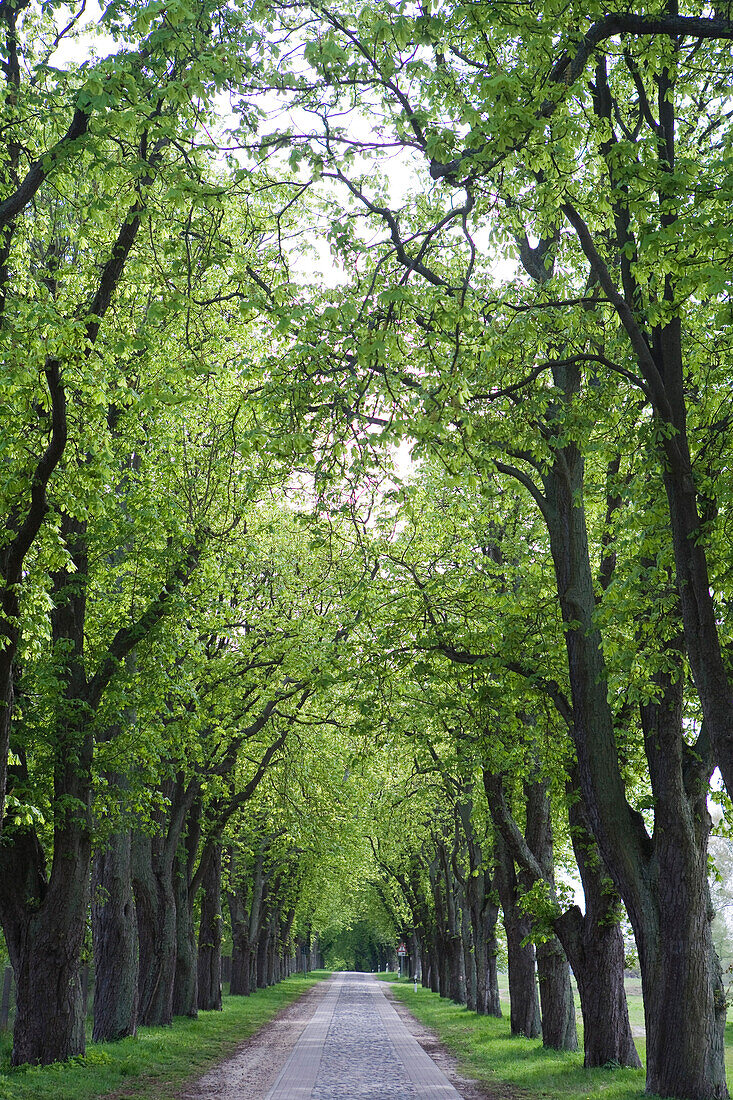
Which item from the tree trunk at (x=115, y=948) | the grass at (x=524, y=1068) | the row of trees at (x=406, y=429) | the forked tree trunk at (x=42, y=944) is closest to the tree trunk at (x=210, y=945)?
the grass at (x=524, y=1068)

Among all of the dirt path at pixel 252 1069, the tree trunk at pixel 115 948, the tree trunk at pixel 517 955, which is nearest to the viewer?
the dirt path at pixel 252 1069

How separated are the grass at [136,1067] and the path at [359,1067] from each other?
1533mm

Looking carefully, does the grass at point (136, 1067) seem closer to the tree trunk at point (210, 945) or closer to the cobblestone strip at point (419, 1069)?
the cobblestone strip at point (419, 1069)

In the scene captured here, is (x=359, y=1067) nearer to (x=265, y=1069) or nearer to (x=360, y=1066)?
(x=360, y=1066)

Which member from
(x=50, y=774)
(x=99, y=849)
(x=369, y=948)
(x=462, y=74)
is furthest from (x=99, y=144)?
(x=369, y=948)

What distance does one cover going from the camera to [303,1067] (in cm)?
1617

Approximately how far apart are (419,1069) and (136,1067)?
17.2 feet

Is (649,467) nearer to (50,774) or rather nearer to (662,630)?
(662,630)

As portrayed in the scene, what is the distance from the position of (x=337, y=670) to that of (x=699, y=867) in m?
6.92

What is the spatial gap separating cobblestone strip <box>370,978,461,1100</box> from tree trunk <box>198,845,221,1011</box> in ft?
17.4

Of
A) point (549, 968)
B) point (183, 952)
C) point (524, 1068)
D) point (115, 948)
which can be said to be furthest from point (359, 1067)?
point (183, 952)

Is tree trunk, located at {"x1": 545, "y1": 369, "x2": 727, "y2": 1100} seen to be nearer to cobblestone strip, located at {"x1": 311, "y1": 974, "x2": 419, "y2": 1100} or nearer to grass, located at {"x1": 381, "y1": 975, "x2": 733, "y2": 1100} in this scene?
grass, located at {"x1": 381, "y1": 975, "x2": 733, "y2": 1100}

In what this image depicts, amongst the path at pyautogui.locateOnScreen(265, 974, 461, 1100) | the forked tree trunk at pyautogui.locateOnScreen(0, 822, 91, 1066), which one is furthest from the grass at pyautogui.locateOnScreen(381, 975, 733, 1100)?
the forked tree trunk at pyautogui.locateOnScreen(0, 822, 91, 1066)

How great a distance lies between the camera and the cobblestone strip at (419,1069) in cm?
1327
